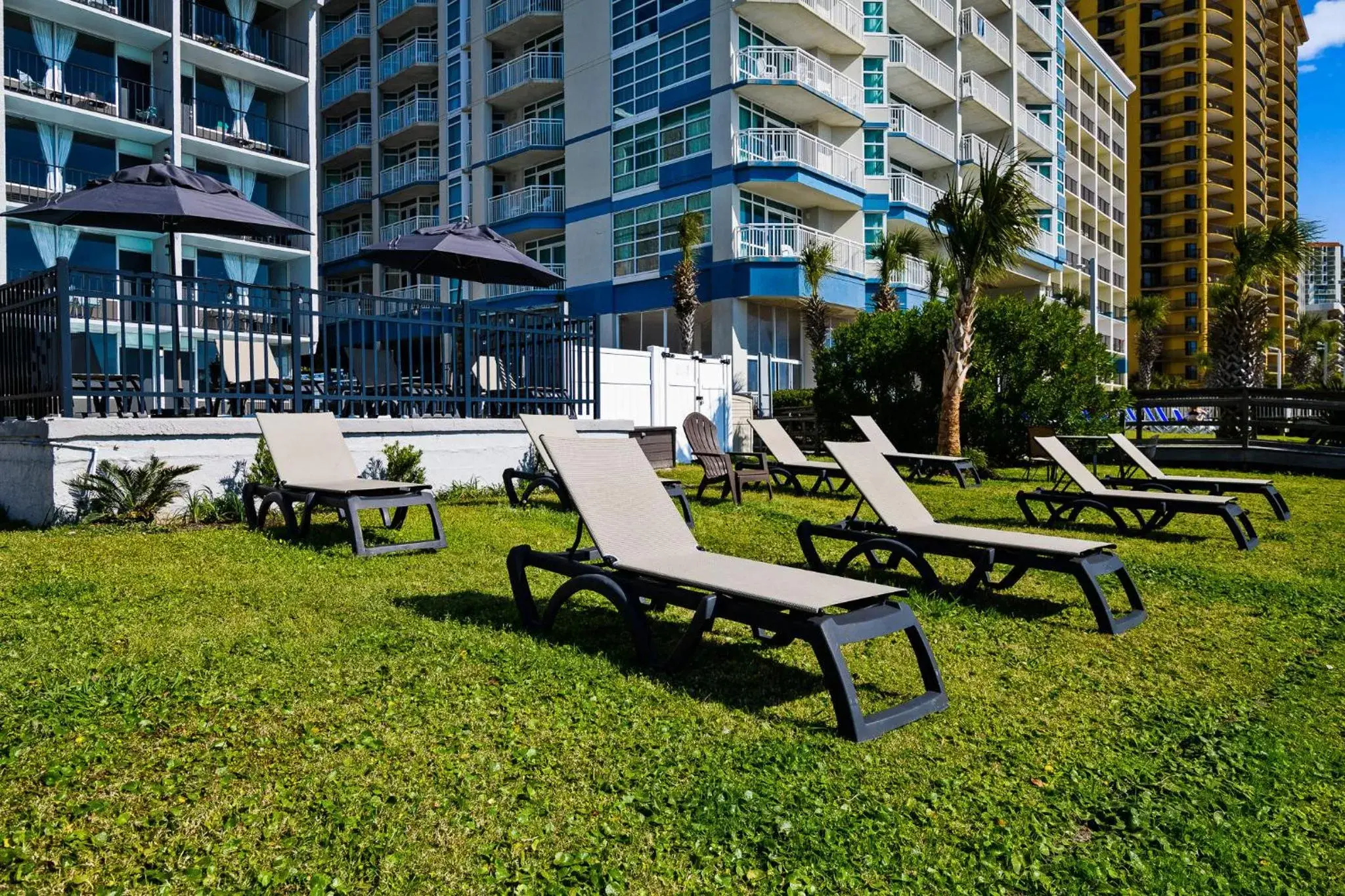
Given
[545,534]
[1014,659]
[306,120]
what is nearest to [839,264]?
[306,120]

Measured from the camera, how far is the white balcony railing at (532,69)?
32844 mm

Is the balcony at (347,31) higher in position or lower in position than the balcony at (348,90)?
higher

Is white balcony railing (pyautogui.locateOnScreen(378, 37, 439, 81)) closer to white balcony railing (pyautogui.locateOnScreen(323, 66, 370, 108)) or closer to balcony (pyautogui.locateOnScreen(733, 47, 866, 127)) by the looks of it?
white balcony railing (pyautogui.locateOnScreen(323, 66, 370, 108))

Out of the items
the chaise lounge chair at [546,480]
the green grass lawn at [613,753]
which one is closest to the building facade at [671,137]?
the chaise lounge chair at [546,480]

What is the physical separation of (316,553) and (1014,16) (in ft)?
147

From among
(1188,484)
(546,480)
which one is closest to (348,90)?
(546,480)

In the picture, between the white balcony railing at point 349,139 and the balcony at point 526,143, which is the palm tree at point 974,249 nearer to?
the balcony at point 526,143

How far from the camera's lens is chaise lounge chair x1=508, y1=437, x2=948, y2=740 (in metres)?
3.63

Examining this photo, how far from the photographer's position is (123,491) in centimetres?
791

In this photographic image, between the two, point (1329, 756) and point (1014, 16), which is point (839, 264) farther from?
point (1329, 756)

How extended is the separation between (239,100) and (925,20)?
86.5 feet

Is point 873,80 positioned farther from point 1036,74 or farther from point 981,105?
point 1036,74

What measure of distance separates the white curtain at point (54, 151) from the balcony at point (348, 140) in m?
17.0

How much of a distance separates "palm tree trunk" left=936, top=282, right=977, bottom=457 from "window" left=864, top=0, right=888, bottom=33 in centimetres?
2120
